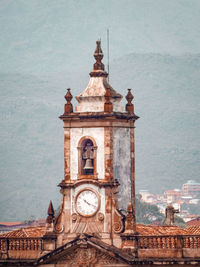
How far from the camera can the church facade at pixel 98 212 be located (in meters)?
56.7

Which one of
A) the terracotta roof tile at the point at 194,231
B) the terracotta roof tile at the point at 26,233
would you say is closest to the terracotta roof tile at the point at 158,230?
the terracotta roof tile at the point at 194,231

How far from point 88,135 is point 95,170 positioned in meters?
1.71

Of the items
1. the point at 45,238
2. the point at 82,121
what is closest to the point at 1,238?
the point at 45,238

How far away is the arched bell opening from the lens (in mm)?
58281

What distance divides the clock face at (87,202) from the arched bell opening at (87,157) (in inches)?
31.1

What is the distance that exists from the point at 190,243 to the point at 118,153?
5676 mm

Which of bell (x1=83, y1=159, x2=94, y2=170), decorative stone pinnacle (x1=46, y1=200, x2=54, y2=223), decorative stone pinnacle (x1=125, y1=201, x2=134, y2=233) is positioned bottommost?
decorative stone pinnacle (x1=125, y1=201, x2=134, y2=233)

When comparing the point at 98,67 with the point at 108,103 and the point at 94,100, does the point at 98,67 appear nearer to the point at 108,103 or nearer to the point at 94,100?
the point at 94,100

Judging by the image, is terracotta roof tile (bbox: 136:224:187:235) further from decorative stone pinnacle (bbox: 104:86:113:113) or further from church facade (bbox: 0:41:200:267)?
decorative stone pinnacle (bbox: 104:86:113:113)

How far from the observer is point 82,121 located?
193 ft

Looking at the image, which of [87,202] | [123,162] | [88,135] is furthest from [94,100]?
[87,202]

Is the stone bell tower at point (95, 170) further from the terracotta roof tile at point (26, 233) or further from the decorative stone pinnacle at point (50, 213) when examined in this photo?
the terracotta roof tile at point (26, 233)

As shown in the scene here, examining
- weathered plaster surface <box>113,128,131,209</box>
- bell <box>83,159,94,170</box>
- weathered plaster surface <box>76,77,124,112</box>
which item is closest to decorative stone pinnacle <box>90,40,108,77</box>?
weathered plaster surface <box>76,77,124,112</box>

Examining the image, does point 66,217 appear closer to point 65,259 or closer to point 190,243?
point 65,259
